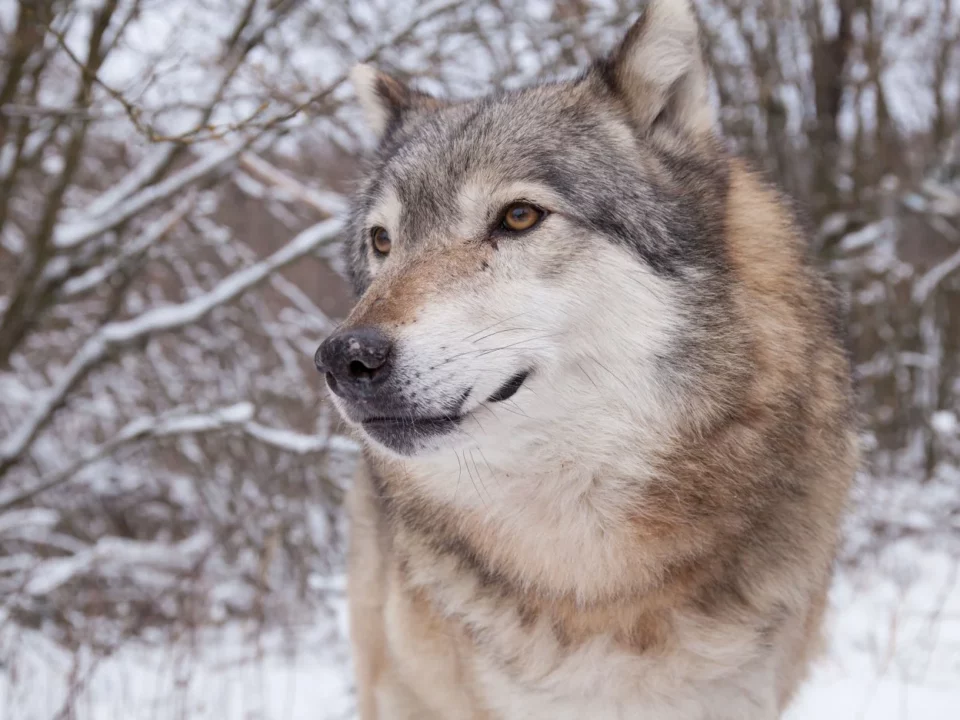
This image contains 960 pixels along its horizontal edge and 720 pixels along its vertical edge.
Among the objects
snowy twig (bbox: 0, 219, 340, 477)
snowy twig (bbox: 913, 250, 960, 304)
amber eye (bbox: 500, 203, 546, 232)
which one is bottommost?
snowy twig (bbox: 913, 250, 960, 304)

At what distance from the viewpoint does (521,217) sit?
2.28 meters


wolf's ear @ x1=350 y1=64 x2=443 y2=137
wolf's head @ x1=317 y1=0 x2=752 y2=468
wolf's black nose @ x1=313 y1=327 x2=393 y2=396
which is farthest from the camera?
wolf's ear @ x1=350 y1=64 x2=443 y2=137

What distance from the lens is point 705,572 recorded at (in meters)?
2.24

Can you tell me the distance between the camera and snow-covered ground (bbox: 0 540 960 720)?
154 inches

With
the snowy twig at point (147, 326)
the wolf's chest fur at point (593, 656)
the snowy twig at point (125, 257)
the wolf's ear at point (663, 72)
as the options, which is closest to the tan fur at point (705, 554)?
the wolf's chest fur at point (593, 656)

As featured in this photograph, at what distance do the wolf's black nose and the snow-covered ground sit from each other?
2.08 meters

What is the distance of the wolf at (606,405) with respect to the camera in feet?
7.02

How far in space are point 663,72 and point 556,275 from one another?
760 mm

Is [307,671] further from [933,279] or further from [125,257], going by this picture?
[933,279]

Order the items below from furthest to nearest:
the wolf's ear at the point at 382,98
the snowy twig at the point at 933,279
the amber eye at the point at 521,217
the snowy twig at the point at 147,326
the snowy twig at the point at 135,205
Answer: the snowy twig at the point at 933,279
the snowy twig at the point at 147,326
the snowy twig at the point at 135,205
the wolf's ear at the point at 382,98
the amber eye at the point at 521,217

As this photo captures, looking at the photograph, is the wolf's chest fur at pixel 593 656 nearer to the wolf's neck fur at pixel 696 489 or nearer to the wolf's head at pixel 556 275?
the wolf's neck fur at pixel 696 489

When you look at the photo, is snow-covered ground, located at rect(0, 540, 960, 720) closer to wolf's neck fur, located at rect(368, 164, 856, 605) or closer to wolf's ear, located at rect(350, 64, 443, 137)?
wolf's neck fur, located at rect(368, 164, 856, 605)

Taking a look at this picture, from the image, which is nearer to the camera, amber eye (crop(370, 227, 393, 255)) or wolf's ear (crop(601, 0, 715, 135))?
wolf's ear (crop(601, 0, 715, 135))

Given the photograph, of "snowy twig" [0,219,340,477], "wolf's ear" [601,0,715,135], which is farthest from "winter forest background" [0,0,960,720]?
"wolf's ear" [601,0,715,135]
